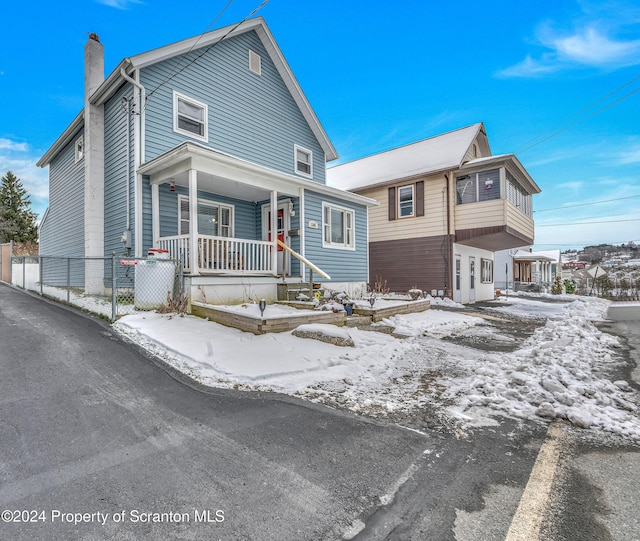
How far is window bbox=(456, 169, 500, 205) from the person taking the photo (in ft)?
43.1

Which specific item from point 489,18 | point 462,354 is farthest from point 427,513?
point 489,18

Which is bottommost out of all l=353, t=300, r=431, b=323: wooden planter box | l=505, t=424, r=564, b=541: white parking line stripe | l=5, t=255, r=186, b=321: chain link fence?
l=505, t=424, r=564, b=541: white parking line stripe

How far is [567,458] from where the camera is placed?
7.55 ft

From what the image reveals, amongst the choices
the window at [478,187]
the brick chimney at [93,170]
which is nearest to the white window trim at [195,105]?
the brick chimney at [93,170]

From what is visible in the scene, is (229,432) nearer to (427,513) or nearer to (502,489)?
(427,513)

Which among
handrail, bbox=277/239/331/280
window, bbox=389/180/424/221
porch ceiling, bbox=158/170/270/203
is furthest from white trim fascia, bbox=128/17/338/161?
handrail, bbox=277/239/331/280

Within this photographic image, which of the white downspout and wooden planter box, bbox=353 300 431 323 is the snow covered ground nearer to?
wooden planter box, bbox=353 300 431 323

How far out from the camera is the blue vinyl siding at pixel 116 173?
8562mm

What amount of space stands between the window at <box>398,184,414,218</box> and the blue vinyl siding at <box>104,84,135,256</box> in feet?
36.8

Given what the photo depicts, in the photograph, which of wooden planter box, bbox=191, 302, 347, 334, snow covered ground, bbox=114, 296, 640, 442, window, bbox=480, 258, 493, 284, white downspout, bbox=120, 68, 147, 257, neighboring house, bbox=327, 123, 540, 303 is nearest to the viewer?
snow covered ground, bbox=114, 296, 640, 442

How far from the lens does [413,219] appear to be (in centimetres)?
1496

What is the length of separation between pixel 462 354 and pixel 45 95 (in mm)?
23364

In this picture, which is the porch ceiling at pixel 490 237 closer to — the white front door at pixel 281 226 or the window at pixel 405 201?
the window at pixel 405 201

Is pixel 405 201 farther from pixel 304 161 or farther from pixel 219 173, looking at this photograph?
pixel 219 173
